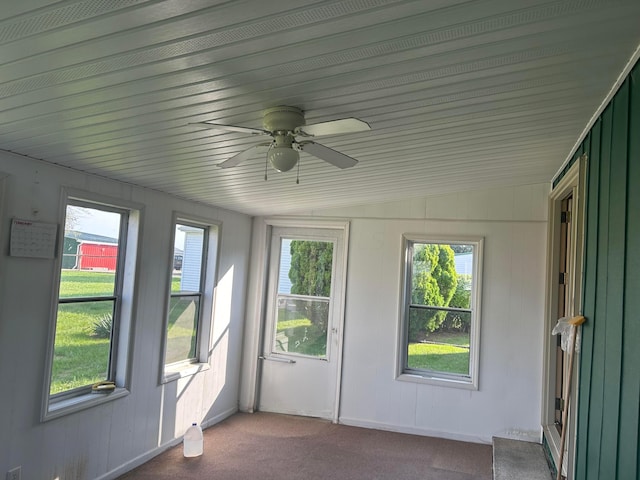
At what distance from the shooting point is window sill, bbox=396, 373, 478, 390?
14.8 feet

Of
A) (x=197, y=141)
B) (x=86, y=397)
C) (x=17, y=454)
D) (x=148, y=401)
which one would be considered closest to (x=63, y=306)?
(x=86, y=397)

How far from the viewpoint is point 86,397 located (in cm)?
318

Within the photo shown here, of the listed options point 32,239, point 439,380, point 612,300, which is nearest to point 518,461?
point 439,380

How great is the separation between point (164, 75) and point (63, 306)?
200 centimetres

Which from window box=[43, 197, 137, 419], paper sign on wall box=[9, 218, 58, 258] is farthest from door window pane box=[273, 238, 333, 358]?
paper sign on wall box=[9, 218, 58, 258]

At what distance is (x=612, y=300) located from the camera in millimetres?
2035

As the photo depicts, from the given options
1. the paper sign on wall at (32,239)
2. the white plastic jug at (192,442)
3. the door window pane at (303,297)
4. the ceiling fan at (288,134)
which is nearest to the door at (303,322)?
the door window pane at (303,297)

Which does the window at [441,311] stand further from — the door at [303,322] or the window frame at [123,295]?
the window frame at [123,295]

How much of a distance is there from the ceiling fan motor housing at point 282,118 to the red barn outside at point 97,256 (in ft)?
5.97

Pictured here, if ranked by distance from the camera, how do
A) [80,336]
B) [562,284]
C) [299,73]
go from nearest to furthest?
[299,73] → [80,336] → [562,284]

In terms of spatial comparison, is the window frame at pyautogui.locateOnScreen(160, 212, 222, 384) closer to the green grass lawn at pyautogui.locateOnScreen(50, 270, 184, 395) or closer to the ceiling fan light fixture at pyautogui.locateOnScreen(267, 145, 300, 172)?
the green grass lawn at pyautogui.locateOnScreen(50, 270, 184, 395)

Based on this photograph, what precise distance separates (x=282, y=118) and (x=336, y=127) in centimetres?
33

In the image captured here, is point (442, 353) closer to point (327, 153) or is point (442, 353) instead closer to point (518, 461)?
point (518, 461)

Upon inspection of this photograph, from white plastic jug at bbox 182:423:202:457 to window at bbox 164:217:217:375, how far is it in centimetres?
55
